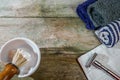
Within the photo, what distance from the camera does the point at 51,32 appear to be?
35.4 inches

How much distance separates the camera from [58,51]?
879 mm

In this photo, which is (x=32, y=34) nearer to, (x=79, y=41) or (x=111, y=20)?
(x=79, y=41)

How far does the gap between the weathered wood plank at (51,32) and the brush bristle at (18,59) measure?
0.35ft

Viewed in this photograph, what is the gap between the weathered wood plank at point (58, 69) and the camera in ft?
2.81

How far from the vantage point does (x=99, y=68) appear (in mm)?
852

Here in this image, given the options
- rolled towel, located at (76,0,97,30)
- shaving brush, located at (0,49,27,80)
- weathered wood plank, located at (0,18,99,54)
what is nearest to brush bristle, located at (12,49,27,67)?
shaving brush, located at (0,49,27,80)

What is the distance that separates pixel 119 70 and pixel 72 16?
24cm

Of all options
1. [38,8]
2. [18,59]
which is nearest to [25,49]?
[18,59]

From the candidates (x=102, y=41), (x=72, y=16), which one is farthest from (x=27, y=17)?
(x=102, y=41)

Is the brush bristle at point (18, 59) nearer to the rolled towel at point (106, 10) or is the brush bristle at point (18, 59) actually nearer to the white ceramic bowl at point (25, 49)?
the white ceramic bowl at point (25, 49)

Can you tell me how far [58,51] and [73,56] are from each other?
52 millimetres

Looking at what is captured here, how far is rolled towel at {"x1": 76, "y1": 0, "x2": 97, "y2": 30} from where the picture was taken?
2.91 ft

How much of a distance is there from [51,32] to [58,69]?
128 mm

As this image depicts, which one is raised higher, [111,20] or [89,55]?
[111,20]
